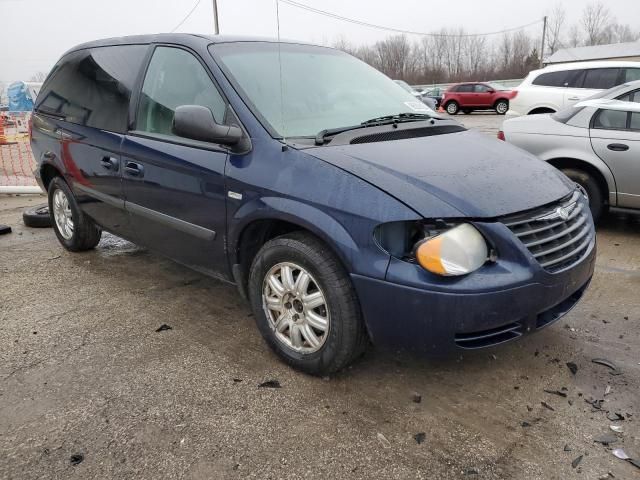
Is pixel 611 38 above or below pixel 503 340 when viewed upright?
above

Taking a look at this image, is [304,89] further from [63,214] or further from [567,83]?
[567,83]

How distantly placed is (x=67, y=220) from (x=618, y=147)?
525cm

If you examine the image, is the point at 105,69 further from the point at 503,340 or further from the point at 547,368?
the point at 547,368

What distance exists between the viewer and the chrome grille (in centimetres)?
A: 238

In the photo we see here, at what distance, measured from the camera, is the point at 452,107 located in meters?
27.3

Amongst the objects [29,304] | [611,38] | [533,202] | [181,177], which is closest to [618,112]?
[533,202]

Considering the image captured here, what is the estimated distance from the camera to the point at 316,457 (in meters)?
2.20

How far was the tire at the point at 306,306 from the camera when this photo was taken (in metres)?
2.48

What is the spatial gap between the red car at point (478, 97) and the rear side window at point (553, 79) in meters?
16.3

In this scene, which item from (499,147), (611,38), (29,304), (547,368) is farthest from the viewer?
(611,38)

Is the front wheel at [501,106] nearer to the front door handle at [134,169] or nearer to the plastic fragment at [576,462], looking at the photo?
the front door handle at [134,169]

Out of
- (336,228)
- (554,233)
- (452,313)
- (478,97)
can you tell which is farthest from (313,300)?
(478,97)

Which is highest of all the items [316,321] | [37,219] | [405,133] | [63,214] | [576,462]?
[405,133]

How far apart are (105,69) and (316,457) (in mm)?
3296
